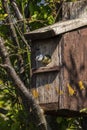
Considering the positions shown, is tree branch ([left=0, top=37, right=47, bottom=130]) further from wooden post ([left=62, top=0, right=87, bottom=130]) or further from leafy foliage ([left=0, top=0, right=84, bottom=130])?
wooden post ([left=62, top=0, right=87, bottom=130])

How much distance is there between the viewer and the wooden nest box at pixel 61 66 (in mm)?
5120

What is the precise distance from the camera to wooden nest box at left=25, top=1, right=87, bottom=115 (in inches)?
202

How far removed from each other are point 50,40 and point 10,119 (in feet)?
4.02

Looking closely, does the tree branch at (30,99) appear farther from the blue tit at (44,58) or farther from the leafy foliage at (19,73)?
the leafy foliage at (19,73)

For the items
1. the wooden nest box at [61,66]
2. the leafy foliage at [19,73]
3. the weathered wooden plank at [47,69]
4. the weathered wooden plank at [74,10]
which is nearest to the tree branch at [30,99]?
the wooden nest box at [61,66]

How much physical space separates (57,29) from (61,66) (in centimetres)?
37

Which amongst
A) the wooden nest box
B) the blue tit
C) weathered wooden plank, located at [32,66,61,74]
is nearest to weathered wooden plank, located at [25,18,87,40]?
the wooden nest box

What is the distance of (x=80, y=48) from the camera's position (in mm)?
5285

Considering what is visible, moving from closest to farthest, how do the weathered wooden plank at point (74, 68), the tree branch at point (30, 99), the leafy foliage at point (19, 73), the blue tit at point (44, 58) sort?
the tree branch at point (30, 99) → the weathered wooden plank at point (74, 68) → the blue tit at point (44, 58) → the leafy foliage at point (19, 73)

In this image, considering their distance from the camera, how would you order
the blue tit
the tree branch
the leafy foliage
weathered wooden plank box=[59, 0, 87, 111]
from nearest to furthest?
the tree branch
weathered wooden plank box=[59, 0, 87, 111]
the blue tit
the leafy foliage

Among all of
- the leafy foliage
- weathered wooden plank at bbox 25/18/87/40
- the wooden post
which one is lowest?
the leafy foliage

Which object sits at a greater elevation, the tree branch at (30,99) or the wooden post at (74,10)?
the wooden post at (74,10)

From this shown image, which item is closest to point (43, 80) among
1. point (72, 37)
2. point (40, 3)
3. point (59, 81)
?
point (59, 81)

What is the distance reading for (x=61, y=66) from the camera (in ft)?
17.0
